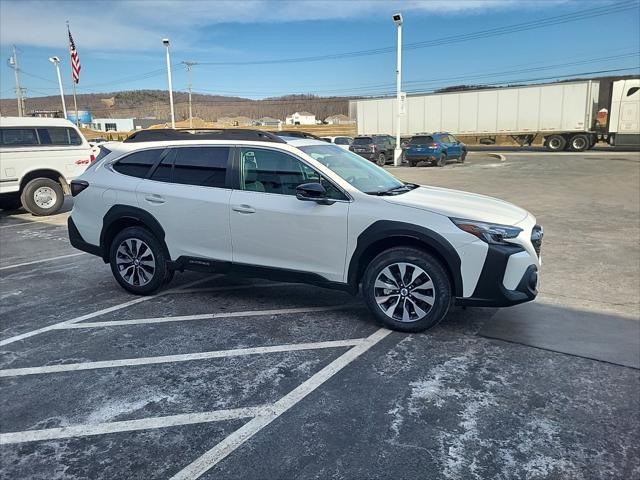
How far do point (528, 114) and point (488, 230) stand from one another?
33899 mm

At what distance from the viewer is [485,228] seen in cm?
418

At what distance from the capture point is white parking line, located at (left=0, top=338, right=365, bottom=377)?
12.8 feet

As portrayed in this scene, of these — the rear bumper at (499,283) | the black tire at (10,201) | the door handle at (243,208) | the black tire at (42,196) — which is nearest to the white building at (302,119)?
the black tire at (10,201)

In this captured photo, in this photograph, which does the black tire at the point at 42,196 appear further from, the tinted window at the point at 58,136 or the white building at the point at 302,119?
the white building at the point at 302,119

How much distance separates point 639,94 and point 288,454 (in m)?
35.2

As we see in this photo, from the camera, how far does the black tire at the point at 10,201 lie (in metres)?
11.8

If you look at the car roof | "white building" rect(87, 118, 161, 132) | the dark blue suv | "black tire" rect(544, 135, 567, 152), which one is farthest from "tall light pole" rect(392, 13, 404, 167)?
"white building" rect(87, 118, 161, 132)

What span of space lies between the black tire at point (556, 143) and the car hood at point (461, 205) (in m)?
33.2

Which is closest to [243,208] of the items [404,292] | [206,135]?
[206,135]

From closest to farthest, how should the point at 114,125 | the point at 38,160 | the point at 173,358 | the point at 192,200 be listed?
the point at 173,358, the point at 192,200, the point at 38,160, the point at 114,125

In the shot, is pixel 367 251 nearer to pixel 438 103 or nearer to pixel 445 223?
pixel 445 223

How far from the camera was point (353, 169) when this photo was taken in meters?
5.18

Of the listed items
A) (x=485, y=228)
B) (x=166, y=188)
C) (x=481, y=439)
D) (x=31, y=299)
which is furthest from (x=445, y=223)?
(x=31, y=299)

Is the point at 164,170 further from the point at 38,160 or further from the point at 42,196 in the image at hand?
the point at 42,196
